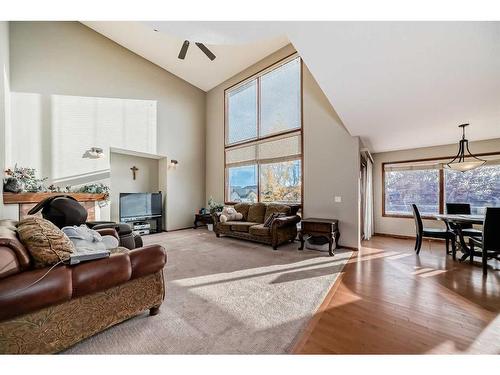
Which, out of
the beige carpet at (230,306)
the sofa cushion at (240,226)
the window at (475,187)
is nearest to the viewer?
the beige carpet at (230,306)

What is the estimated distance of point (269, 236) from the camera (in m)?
4.13

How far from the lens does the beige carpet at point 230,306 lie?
1.48m

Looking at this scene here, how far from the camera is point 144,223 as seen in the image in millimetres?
5840

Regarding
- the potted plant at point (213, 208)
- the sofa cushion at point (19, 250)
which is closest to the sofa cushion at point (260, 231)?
the potted plant at point (213, 208)

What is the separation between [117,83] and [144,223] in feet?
12.6

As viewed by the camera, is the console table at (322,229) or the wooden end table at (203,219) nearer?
the console table at (322,229)

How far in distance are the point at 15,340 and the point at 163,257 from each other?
923mm

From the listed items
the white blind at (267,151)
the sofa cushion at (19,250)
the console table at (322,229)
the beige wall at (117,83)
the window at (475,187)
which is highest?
the beige wall at (117,83)

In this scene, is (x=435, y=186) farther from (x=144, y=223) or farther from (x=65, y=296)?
(x=144, y=223)

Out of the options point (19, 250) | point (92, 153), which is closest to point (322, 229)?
point (19, 250)

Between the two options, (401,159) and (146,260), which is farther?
(401,159)

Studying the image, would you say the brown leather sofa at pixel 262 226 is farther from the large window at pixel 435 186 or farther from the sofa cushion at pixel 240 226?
the large window at pixel 435 186

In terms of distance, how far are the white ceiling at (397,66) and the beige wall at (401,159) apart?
0.50 meters
